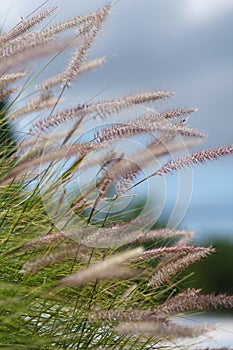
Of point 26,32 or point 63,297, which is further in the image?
point 26,32

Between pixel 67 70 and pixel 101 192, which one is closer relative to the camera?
pixel 101 192

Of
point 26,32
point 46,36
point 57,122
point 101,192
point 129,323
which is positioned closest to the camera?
point 129,323

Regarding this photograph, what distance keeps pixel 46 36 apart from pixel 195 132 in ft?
1.46

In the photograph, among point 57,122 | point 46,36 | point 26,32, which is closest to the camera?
point 57,122

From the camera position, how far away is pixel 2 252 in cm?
208

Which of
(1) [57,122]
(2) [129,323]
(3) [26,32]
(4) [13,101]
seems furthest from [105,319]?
(4) [13,101]

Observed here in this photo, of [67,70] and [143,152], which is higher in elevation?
[67,70]

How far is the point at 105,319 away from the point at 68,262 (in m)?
0.90

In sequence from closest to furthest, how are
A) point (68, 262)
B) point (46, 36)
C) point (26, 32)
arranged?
point (46, 36) < point (26, 32) < point (68, 262)

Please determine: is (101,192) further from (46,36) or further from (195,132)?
(46,36)

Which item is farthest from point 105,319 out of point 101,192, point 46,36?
point 46,36

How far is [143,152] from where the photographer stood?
170cm

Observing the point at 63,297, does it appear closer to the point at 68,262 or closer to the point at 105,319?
the point at 68,262

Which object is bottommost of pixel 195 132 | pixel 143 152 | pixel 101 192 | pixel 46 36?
pixel 101 192
